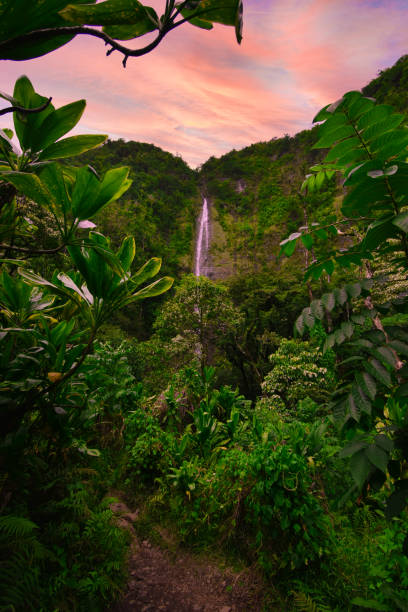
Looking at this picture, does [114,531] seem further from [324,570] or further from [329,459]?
[329,459]

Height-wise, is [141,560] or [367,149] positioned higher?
[367,149]

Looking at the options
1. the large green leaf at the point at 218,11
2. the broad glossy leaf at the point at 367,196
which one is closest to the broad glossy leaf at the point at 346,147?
the broad glossy leaf at the point at 367,196

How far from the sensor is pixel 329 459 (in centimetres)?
253

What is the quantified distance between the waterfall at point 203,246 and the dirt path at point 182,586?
1982 centimetres

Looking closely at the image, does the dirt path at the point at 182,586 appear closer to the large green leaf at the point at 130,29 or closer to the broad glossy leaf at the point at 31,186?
the broad glossy leaf at the point at 31,186

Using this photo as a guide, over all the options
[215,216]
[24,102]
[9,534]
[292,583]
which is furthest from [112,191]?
[215,216]

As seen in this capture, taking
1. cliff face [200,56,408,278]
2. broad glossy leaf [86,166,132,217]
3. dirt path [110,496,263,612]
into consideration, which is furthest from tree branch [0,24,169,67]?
cliff face [200,56,408,278]

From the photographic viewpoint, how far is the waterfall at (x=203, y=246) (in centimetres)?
2248

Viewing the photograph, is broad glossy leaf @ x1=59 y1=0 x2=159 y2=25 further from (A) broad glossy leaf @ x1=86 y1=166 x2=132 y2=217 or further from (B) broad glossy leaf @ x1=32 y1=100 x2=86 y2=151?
(A) broad glossy leaf @ x1=86 y1=166 x2=132 y2=217

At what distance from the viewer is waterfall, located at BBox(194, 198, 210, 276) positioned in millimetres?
22475

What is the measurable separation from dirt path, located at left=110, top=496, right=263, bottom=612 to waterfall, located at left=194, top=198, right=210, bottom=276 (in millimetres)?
19815

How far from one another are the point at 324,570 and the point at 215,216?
A: 29.4 m

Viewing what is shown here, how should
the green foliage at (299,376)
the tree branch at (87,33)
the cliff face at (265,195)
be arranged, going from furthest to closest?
the cliff face at (265,195) → the green foliage at (299,376) → the tree branch at (87,33)

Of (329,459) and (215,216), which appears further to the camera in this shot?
(215,216)
